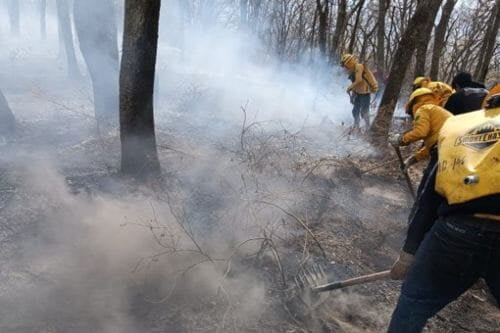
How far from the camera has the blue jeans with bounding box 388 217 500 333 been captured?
1.55m

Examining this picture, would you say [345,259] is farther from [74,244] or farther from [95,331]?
[74,244]

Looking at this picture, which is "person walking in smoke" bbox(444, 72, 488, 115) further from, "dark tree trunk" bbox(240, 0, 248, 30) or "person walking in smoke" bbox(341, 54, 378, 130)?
"dark tree trunk" bbox(240, 0, 248, 30)

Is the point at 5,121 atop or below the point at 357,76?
below

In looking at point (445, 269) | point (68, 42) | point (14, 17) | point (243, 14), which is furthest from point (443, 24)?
point (14, 17)

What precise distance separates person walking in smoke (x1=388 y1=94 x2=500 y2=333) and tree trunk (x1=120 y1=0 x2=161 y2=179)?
2.94 metres

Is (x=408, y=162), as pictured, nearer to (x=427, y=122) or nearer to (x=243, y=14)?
(x=427, y=122)

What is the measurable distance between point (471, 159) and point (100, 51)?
20.0ft

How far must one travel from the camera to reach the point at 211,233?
3496mm

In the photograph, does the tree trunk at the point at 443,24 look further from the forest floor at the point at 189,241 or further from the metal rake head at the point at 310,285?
the metal rake head at the point at 310,285

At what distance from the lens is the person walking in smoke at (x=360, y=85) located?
24.3 ft

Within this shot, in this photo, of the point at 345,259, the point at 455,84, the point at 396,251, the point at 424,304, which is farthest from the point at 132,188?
the point at 455,84

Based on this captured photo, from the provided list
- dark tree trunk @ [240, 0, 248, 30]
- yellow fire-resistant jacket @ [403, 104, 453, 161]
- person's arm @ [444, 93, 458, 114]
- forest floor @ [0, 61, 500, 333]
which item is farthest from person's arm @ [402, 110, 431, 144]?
dark tree trunk @ [240, 0, 248, 30]

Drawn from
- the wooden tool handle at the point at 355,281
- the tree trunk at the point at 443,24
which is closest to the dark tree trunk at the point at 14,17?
the tree trunk at the point at 443,24

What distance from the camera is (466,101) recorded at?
383 cm
